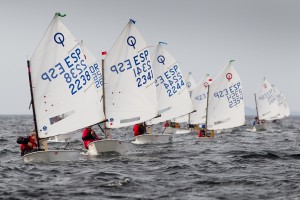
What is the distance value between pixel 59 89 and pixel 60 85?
0.63 ft

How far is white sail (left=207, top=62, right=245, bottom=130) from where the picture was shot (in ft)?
131

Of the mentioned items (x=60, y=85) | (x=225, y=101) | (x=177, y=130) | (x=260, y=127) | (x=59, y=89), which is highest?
(x=60, y=85)

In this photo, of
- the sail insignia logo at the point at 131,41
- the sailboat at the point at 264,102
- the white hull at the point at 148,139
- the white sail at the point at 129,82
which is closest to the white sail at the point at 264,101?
the sailboat at the point at 264,102

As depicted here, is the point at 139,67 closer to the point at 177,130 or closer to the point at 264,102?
the point at 177,130

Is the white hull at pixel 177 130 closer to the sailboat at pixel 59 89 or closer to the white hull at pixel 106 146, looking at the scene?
the white hull at pixel 106 146

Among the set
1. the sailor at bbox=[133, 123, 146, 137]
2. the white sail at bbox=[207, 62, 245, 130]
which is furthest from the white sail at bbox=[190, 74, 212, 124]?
the sailor at bbox=[133, 123, 146, 137]

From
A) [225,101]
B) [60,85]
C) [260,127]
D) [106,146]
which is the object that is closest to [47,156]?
[60,85]

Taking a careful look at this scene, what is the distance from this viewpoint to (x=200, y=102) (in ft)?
176

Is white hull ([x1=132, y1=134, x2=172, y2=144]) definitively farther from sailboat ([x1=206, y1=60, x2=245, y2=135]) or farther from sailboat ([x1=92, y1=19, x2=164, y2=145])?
sailboat ([x1=206, y1=60, x2=245, y2=135])

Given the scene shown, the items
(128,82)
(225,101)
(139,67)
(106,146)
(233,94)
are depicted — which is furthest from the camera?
(233,94)

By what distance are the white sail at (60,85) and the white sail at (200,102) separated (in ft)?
95.2

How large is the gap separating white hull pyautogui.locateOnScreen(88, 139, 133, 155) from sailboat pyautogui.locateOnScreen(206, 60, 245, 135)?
15776 mm

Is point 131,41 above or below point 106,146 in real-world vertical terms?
above

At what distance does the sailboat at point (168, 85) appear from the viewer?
128ft
